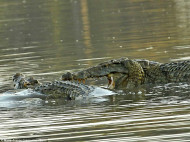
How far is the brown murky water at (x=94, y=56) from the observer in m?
8.81

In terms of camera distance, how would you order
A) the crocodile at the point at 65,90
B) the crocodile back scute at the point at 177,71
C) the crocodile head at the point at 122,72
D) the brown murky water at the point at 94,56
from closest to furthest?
the brown murky water at the point at 94,56
the crocodile at the point at 65,90
the crocodile head at the point at 122,72
the crocodile back scute at the point at 177,71

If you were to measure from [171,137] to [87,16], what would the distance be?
22518mm

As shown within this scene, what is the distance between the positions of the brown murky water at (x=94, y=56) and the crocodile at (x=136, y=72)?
0.40m

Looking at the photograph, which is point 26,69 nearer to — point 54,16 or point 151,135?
point 151,135

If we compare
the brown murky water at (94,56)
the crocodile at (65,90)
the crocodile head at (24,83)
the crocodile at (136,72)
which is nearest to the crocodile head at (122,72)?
the crocodile at (136,72)

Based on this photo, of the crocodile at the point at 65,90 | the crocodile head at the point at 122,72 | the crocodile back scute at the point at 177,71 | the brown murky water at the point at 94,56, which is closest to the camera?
the brown murky water at the point at 94,56

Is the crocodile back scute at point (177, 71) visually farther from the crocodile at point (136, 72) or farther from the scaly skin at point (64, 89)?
the scaly skin at point (64, 89)

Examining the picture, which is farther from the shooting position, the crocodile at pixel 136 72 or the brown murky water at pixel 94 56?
the crocodile at pixel 136 72

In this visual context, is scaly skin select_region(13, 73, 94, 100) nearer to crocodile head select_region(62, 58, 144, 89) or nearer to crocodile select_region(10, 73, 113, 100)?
crocodile select_region(10, 73, 113, 100)

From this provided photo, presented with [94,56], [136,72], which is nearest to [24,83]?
[136,72]

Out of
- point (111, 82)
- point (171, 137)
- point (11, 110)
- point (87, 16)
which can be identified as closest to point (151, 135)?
point (171, 137)

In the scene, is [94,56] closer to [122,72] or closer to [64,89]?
[122,72]

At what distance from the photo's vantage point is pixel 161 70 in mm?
13023

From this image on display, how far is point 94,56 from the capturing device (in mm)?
17078
